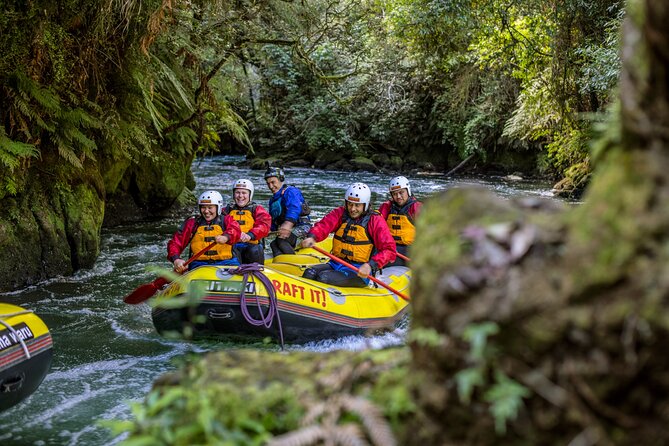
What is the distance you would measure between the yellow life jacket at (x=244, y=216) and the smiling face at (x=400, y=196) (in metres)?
1.79

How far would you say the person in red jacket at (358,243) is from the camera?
734 cm

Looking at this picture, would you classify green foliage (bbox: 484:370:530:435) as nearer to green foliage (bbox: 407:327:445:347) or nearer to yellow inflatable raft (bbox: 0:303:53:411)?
green foliage (bbox: 407:327:445:347)

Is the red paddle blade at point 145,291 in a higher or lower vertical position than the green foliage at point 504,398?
lower

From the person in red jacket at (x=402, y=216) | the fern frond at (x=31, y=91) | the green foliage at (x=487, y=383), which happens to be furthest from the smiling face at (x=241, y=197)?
the green foliage at (x=487, y=383)

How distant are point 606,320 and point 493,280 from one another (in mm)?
273

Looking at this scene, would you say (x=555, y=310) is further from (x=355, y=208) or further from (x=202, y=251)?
(x=202, y=251)

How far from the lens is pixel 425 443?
5.82 ft

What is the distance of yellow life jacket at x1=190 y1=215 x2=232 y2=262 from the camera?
7.44m

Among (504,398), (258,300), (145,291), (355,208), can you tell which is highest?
(504,398)

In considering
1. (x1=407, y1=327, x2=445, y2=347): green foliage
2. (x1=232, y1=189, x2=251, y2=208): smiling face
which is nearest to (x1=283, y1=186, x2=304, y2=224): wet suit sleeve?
(x1=232, y1=189, x2=251, y2=208): smiling face

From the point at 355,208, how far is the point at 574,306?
5950mm

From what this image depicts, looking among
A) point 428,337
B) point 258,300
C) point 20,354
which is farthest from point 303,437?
point 258,300

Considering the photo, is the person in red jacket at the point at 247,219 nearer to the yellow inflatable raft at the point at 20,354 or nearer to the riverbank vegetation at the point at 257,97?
the riverbank vegetation at the point at 257,97

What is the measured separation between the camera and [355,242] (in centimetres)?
741
